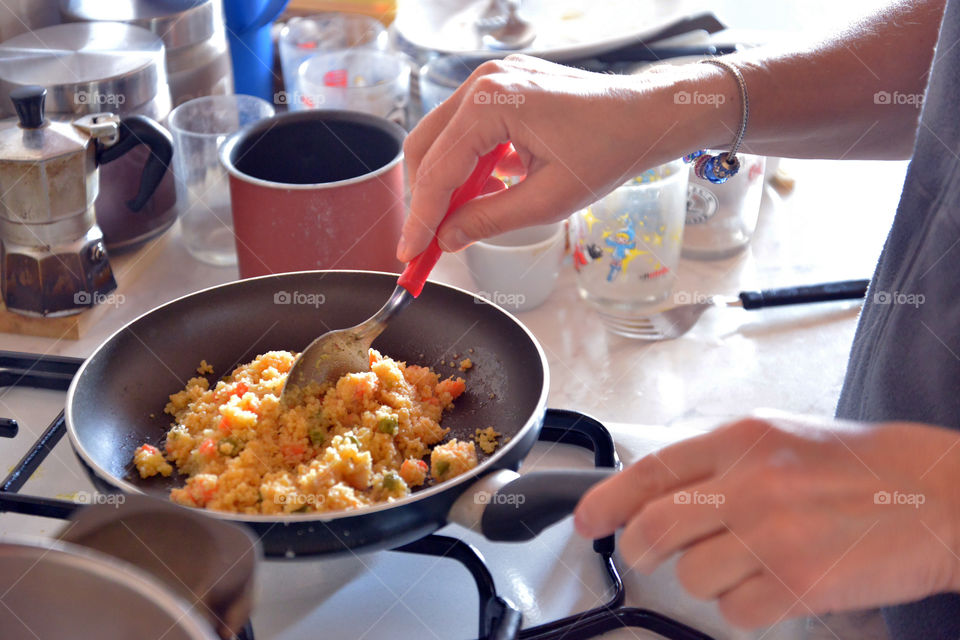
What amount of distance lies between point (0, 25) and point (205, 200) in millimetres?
360

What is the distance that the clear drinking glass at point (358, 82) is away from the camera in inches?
50.0

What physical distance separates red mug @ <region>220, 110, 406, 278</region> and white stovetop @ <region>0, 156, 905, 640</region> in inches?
6.2

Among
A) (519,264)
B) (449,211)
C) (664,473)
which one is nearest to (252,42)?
(519,264)

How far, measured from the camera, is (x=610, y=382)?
3.29ft

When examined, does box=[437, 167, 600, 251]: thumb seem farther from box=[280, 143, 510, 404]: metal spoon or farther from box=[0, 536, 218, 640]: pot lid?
box=[0, 536, 218, 640]: pot lid

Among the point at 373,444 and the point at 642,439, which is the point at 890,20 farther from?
the point at 373,444

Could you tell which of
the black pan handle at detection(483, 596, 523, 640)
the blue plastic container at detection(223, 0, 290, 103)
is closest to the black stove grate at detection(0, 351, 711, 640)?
the black pan handle at detection(483, 596, 523, 640)

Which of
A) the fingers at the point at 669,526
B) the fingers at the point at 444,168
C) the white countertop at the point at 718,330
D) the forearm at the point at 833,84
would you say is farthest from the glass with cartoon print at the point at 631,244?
the fingers at the point at 669,526

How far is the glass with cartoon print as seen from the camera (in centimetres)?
104

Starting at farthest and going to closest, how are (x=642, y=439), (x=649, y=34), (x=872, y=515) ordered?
(x=649, y=34), (x=642, y=439), (x=872, y=515)

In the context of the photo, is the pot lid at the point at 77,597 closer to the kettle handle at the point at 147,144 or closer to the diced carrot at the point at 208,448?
the diced carrot at the point at 208,448

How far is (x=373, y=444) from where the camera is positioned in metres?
0.78

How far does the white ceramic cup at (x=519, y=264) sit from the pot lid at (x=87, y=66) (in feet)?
1.51

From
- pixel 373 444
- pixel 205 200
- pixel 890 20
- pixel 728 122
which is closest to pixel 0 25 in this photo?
pixel 205 200
